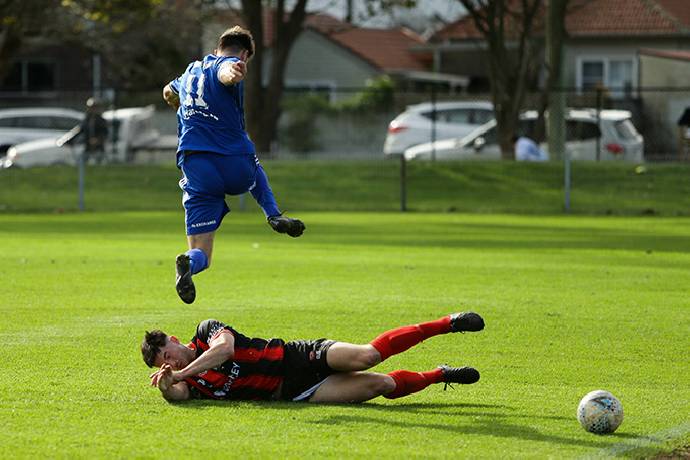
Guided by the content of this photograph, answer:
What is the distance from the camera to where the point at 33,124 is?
136 ft

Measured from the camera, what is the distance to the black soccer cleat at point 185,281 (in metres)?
9.97

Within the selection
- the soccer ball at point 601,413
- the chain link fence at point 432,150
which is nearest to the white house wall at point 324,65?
the chain link fence at point 432,150

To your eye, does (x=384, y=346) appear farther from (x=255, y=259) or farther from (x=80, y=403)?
→ (x=255, y=259)

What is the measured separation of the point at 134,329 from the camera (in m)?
12.3

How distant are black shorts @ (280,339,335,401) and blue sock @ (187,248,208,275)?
5.29 feet

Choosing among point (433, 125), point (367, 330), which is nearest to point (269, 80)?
point (433, 125)

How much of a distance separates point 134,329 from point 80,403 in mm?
3551

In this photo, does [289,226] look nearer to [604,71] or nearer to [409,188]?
[409,188]

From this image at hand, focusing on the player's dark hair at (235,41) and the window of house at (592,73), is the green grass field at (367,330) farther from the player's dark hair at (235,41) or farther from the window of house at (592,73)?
the window of house at (592,73)

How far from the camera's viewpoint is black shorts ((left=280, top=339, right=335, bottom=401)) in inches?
351

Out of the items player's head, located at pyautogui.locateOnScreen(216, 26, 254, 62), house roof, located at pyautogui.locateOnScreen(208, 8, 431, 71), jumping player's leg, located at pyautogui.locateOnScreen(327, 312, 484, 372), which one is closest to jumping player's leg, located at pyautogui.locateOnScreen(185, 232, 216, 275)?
player's head, located at pyautogui.locateOnScreen(216, 26, 254, 62)

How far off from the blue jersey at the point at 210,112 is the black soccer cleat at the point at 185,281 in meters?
1.02

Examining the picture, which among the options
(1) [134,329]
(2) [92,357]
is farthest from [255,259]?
(2) [92,357]

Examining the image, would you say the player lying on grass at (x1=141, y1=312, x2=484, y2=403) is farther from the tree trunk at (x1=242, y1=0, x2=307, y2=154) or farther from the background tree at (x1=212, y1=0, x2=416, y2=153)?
the background tree at (x1=212, y1=0, x2=416, y2=153)
